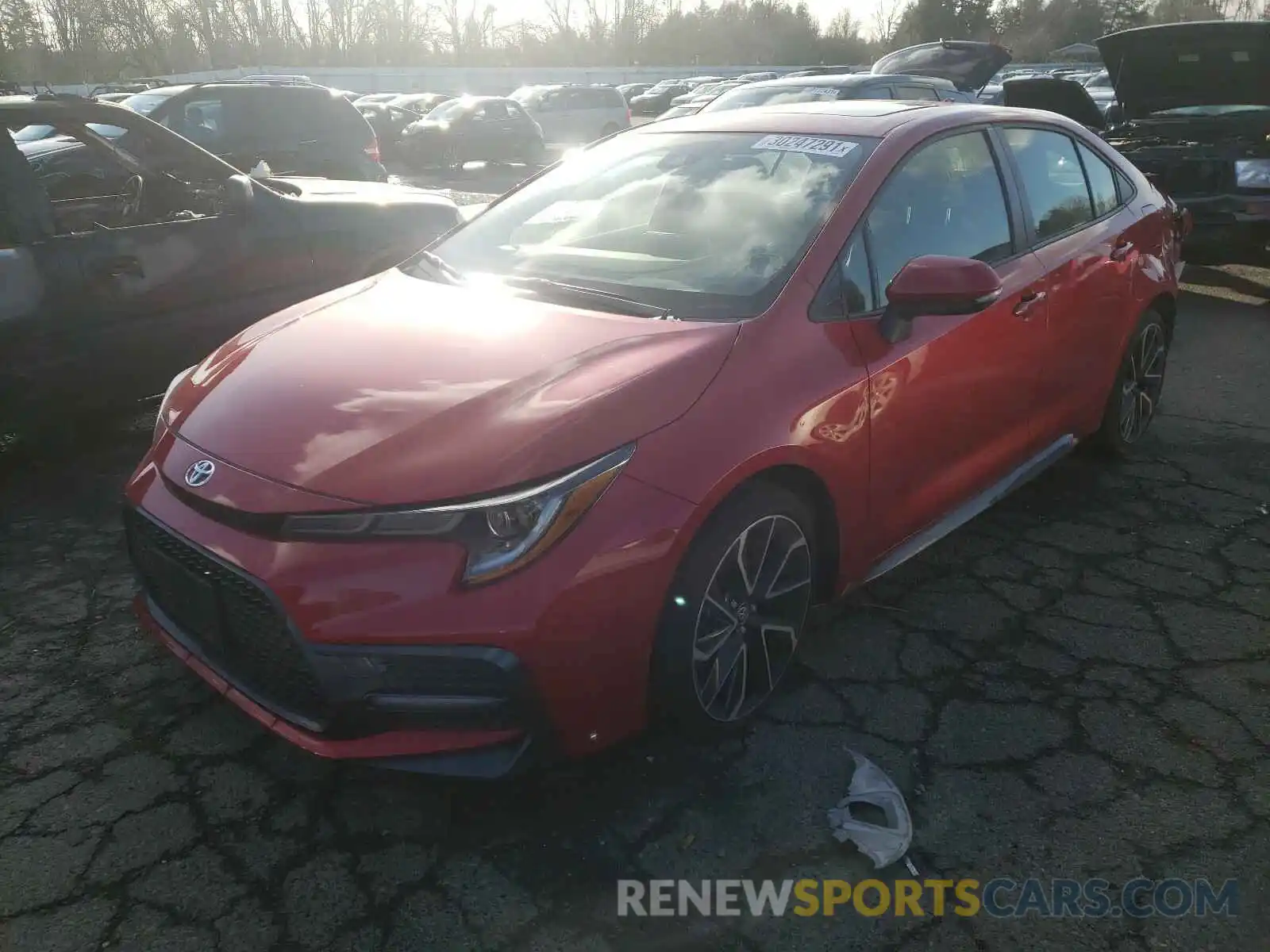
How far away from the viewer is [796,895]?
7.12 feet

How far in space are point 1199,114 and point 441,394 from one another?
27.7ft

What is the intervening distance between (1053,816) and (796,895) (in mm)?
721

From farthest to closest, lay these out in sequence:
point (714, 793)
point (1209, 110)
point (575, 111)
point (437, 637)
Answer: point (575, 111), point (1209, 110), point (714, 793), point (437, 637)

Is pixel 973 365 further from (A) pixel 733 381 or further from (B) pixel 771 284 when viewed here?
(A) pixel 733 381

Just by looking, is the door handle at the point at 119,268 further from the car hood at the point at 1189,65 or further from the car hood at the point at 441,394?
the car hood at the point at 1189,65

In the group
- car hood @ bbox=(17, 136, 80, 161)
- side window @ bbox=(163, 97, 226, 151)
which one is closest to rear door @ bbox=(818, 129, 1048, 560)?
car hood @ bbox=(17, 136, 80, 161)

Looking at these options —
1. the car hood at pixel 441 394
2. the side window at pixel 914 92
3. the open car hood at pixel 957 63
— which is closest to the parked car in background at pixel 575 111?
the open car hood at pixel 957 63

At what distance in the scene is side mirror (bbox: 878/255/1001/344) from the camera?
271 centimetres

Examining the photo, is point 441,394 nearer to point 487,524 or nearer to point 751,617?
point 487,524

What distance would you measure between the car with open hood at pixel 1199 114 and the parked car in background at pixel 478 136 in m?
13.9

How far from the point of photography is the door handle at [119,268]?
14.4 ft

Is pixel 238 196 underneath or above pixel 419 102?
above

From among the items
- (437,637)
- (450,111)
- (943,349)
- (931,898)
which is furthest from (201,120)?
(450,111)

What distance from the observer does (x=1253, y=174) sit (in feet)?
23.2
